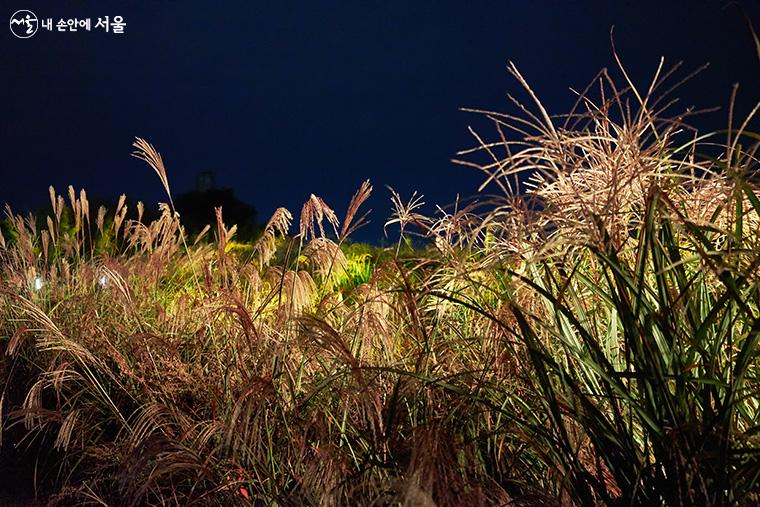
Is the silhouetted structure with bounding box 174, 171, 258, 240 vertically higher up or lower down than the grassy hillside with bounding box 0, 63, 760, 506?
higher up

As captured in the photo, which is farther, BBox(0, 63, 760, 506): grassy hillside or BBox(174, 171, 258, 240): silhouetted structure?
BBox(174, 171, 258, 240): silhouetted structure

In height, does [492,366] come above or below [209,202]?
below

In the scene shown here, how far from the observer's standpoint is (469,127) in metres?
2.87

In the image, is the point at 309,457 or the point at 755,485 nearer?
the point at 755,485

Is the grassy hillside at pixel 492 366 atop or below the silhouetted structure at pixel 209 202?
below

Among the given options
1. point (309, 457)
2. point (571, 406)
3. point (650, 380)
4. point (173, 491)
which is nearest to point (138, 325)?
point (173, 491)

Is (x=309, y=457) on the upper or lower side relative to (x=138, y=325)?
lower

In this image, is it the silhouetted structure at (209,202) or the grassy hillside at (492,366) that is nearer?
Answer: the grassy hillside at (492,366)

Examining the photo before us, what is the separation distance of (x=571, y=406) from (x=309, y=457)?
1.19 meters

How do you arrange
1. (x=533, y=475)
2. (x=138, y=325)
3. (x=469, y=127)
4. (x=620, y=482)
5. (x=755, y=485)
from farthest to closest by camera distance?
(x=138, y=325)
(x=533, y=475)
(x=469, y=127)
(x=620, y=482)
(x=755, y=485)

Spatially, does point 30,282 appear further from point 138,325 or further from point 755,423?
point 755,423

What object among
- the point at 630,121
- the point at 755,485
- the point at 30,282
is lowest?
the point at 755,485

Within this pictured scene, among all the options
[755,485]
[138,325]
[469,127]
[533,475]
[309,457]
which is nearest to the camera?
[755,485]

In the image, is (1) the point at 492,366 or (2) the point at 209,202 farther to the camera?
(2) the point at 209,202
